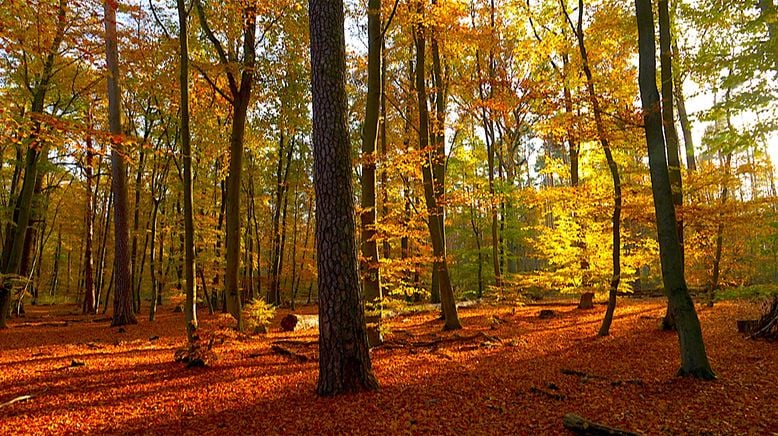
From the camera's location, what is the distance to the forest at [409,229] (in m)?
4.89

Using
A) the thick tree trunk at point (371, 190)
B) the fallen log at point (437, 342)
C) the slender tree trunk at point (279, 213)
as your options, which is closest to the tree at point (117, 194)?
the slender tree trunk at point (279, 213)

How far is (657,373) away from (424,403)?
384 cm

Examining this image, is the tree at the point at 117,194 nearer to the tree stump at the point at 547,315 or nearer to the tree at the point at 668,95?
the tree stump at the point at 547,315

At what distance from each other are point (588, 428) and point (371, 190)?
5748 mm

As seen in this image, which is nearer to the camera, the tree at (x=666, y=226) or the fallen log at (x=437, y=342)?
the tree at (x=666, y=226)

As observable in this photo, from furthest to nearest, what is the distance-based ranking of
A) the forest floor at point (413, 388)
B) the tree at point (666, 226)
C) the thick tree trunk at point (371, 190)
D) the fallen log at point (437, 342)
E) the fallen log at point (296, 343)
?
the fallen log at point (296, 343)
the fallen log at point (437, 342)
the thick tree trunk at point (371, 190)
the tree at point (666, 226)
the forest floor at point (413, 388)

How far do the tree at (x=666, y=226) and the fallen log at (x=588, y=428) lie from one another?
277 centimetres

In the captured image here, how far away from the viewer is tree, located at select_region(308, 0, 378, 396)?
16.4 ft

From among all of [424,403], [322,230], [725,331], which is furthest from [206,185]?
[725,331]

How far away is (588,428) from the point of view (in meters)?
3.69

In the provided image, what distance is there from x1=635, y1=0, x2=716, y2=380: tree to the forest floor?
381mm

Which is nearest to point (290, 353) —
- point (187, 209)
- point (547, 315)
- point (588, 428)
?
point (187, 209)

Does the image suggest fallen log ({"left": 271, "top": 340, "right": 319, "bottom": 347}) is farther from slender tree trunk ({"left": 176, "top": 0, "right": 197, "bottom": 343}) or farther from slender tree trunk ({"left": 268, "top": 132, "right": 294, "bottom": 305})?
slender tree trunk ({"left": 268, "top": 132, "right": 294, "bottom": 305})

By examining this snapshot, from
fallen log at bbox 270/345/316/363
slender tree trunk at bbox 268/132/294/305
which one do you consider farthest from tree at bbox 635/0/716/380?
slender tree trunk at bbox 268/132/294/305
